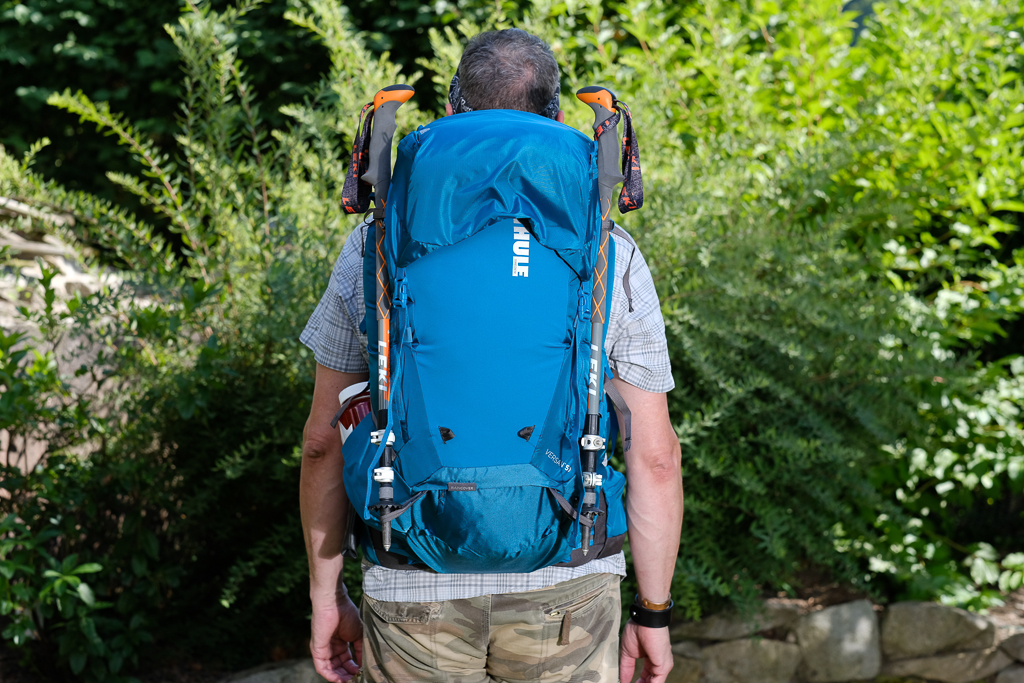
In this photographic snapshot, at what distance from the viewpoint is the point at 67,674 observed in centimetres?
266

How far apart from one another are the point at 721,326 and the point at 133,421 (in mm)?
1836

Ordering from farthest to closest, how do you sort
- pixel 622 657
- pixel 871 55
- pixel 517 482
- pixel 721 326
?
pixel 871 55, pixel 721 326, pixel 622 657, pixel 517 482

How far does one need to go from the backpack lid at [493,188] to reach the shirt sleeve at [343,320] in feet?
0.66

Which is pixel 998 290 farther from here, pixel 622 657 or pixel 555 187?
pixel 555 187

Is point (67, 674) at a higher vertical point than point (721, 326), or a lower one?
lower

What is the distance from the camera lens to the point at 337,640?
5.51ft

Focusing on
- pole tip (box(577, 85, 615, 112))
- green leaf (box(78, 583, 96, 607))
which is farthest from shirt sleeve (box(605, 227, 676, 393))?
green leaf (box(78, 583, 96, 607))

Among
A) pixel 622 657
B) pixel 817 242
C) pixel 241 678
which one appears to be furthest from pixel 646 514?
pixel 241 678

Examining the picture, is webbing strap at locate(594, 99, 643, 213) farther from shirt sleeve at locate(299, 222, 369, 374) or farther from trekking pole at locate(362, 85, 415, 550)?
shirt sleeve at locate(299, 222, 369, 374)

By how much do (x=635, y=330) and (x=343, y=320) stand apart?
0.52m

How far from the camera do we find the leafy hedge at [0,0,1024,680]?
256 cm

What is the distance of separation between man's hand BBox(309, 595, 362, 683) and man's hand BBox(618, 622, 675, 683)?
52cm


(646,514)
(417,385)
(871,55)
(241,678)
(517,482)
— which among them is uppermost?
(871,55)

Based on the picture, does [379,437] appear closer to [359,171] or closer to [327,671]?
[359,171]
